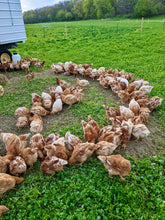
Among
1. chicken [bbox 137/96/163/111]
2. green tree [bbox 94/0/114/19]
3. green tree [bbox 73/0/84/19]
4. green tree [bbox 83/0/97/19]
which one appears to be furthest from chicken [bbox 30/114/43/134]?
green tree [bbox 83/0/97/19]

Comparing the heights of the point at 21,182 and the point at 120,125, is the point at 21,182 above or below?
below

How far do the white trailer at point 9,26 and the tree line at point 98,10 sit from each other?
3615 cm

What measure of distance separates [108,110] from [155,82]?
3.05 meters

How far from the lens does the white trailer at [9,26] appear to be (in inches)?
335

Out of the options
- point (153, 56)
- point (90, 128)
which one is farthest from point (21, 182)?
point (153, 56)

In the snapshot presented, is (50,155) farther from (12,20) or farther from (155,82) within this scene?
(12,20)

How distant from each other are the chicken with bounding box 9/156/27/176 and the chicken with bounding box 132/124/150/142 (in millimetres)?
2013

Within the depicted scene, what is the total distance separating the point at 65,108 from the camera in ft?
15.3

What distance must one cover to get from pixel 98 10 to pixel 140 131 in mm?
61347

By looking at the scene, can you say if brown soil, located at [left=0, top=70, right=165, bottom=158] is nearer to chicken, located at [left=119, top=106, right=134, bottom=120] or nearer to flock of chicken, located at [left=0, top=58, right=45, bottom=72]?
chicken, located at [left=119, top=106, right=134, bottom=120]

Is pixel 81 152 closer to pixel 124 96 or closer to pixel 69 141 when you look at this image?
pixel 69 141

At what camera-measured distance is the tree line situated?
43987 mm

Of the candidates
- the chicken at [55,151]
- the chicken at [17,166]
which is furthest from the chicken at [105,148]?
the chicken at [17,166]

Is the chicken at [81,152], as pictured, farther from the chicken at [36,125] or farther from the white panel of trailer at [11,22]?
the white panel of trailer at [11,22]
